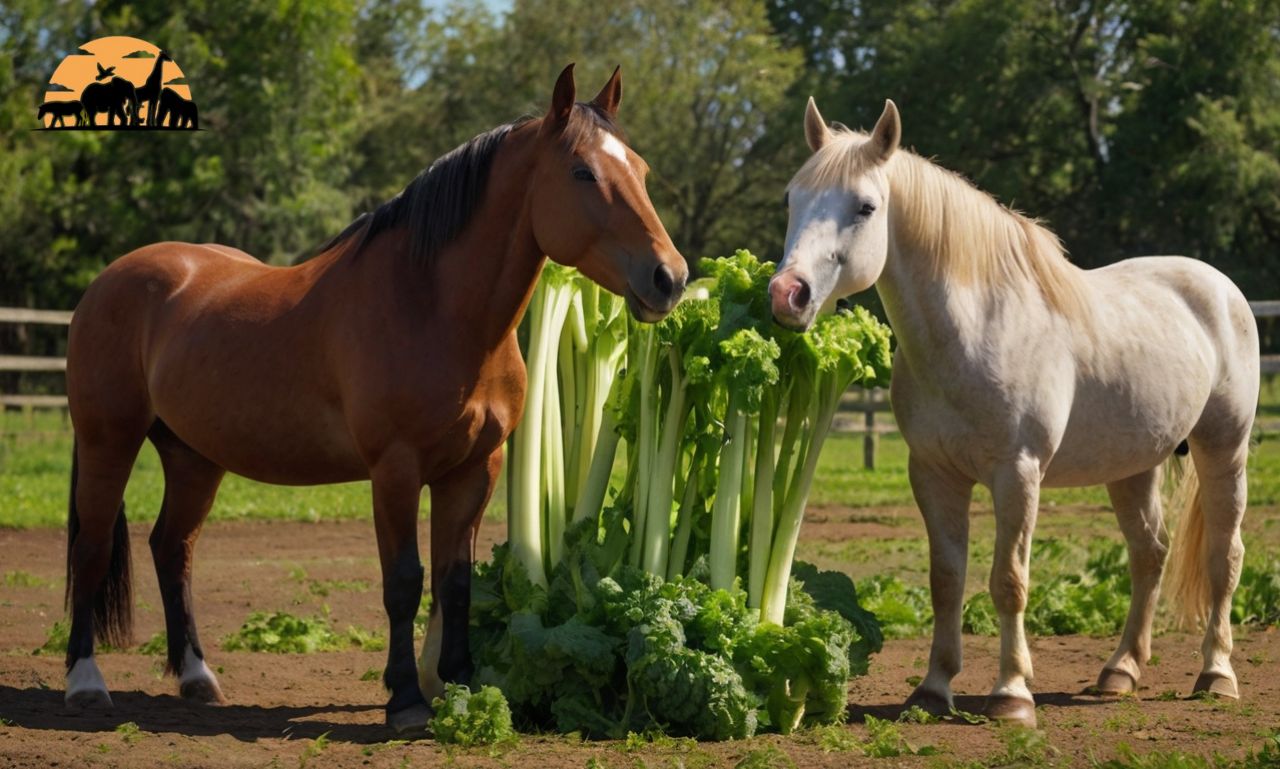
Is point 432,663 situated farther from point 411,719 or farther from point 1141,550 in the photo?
point 1141,550

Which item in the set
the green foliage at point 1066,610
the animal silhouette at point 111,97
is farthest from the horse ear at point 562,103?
the animal silhouette at point 111,97

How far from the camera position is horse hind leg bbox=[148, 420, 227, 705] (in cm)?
599

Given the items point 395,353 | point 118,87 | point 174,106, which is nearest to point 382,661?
point 395,353

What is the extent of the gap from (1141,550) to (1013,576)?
4.47 feet

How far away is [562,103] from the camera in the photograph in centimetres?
496

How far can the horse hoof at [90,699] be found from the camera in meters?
5.47

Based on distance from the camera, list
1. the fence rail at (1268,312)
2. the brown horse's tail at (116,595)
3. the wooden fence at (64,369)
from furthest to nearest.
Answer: the wooden fence at (64,369), the fence rail at (1268,312), the brown horse's tail at (116,595)

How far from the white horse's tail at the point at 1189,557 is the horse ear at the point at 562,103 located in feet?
11.3

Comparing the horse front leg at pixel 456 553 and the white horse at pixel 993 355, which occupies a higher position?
the white horse at pixel 993 355

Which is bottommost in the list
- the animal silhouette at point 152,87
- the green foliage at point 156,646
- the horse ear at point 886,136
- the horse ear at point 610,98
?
the green foliage at point 156,646

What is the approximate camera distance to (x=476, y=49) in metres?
36.8

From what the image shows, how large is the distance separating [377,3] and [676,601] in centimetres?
3486

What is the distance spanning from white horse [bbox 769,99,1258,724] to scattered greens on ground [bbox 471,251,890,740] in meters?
0.26

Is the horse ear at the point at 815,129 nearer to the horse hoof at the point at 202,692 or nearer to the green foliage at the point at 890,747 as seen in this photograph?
the green foliage at the point at 890,747
